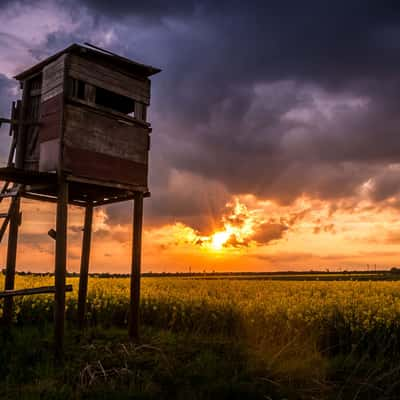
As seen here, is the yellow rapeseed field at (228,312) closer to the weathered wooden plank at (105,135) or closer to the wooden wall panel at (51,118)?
the weathered wooden plank at (105,135)

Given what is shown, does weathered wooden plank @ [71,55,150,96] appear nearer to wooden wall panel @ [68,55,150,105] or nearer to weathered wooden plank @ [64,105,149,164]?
wooden wall panel @ [68,55,150,105]

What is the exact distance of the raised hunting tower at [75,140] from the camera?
11.9 m

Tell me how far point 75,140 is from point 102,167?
3.40 ft

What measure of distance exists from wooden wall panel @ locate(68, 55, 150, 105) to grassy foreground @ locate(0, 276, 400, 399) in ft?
22.9

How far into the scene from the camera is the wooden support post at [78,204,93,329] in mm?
15164

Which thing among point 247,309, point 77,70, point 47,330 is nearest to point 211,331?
point 247,309

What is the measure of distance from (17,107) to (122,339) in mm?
7195

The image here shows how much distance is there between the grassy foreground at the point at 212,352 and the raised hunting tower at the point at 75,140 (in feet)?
4.43

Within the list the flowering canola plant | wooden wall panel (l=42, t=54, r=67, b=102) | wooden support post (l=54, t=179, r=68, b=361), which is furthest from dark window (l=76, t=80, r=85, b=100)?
the flowering canola plant

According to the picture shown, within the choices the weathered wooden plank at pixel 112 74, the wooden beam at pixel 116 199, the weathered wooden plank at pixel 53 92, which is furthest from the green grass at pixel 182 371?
the weathered wooden plank at pixel 112 74

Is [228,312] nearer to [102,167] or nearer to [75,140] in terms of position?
[102,167]

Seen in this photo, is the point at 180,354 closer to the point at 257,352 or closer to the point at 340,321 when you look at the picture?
the point at 257,352

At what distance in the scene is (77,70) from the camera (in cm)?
1253

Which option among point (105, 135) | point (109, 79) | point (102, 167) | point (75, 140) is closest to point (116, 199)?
point (102, 167)
